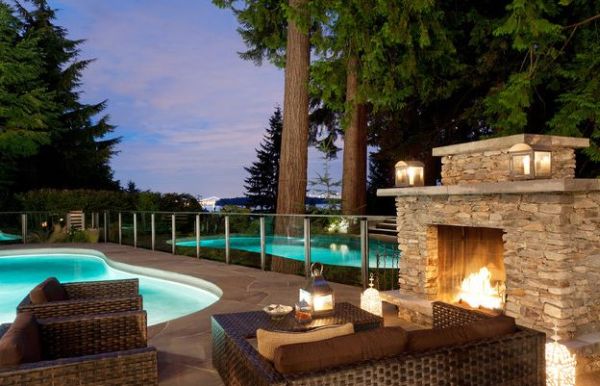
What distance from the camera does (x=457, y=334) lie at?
244 cm

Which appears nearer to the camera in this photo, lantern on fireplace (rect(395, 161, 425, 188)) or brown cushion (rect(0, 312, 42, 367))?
brown cushion (rect(0, 312, 42, 367))

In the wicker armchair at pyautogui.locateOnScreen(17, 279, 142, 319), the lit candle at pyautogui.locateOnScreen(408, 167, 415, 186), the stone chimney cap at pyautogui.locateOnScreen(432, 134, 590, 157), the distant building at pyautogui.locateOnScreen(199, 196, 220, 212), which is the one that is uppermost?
the stone chimney cap at pyautogui.locateOnScreen(432, 134, 590, 157)

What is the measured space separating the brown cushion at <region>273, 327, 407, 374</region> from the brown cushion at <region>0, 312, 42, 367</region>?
1197mm

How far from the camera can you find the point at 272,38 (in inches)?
465

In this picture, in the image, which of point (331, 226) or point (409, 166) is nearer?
point (409, 166)

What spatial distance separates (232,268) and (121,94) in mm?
44113

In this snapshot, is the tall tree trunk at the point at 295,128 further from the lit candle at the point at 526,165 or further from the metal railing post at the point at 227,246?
the lit candle at the point at 526,165

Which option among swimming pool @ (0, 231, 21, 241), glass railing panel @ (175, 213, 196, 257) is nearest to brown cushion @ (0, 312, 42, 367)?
glass railing panel @ (175, 213, 196, 257)

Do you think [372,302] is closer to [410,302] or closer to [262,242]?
[410,302]

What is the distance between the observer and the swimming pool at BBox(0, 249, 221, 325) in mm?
6648

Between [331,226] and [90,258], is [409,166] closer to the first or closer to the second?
[331,226]

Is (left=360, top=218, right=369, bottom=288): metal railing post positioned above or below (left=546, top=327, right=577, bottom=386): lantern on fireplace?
above

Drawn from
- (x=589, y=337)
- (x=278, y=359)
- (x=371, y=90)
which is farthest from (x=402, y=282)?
(x=371, y=90)

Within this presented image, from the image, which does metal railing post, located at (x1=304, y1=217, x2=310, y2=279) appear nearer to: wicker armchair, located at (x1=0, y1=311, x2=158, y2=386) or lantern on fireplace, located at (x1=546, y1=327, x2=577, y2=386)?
wicker armchair, located at (x1=0, y1=311, x2=158, y2=386)
